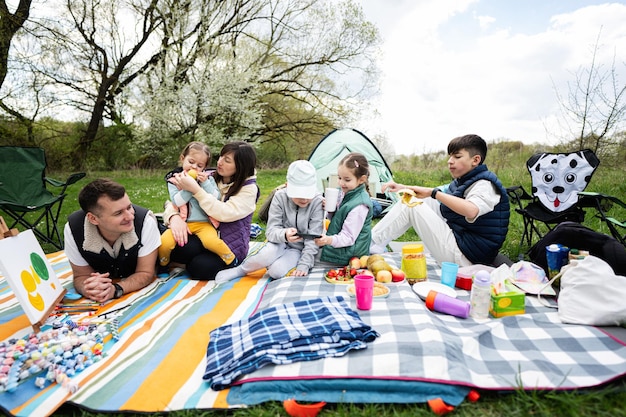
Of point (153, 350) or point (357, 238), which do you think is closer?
point (153, 350)

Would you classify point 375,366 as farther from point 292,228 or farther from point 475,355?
point 292,228

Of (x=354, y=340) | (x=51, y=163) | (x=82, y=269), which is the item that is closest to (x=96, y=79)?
(x=51, y=163)

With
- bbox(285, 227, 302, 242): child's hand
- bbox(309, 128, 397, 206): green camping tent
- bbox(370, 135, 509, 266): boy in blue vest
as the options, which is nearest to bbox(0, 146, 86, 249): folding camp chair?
bbox(285, 227, 302, 242): child's hand

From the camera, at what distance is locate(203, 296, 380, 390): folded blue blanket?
1.71 m

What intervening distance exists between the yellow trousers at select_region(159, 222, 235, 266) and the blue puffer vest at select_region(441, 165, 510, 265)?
6.81 ft

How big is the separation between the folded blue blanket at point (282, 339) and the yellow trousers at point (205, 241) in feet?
3.53

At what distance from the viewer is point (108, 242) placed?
2.62 meters

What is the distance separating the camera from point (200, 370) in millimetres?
1808

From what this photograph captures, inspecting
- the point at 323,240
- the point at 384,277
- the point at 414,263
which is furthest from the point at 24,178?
the point at 414,263

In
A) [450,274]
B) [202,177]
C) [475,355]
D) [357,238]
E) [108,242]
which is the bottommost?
[475,355]

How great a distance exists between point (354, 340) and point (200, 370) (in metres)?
0.80

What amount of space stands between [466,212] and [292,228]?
1411 millimetres

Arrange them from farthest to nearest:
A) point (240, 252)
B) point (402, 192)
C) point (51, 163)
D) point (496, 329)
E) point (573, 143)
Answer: point (51, 163)
point (573, 143)
point (240, 252)
point (402, 192)
point (496, 329)

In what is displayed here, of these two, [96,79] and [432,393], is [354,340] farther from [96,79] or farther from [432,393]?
[96,79]
